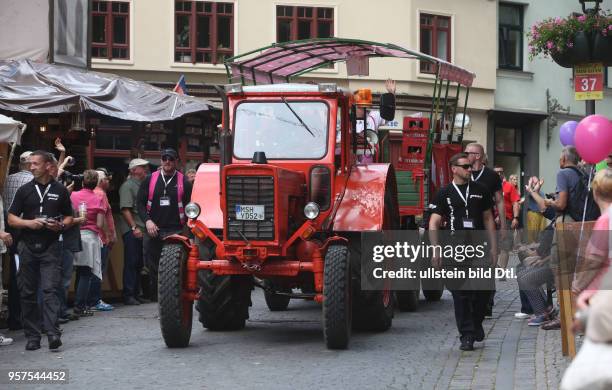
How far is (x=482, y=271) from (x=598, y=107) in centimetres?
2692

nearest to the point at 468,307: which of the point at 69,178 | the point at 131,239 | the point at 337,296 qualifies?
the point at 337,296

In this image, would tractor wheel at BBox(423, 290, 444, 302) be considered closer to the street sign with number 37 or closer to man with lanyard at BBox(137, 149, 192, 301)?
man with lanyard at BBox(137, 149, 192, 301)

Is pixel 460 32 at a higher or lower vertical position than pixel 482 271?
higher

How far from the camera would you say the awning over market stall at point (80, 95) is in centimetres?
1578

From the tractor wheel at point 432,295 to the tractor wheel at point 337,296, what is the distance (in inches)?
196

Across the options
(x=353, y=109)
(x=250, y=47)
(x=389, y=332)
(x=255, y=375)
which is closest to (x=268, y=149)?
(x=353, y=109)

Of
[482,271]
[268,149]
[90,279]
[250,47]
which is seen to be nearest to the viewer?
[482,271]

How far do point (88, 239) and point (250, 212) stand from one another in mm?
4045

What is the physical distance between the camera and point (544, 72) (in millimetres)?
35250

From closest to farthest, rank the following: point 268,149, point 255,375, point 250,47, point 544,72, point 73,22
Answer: point 255,375, point 268,149, point 73,22, point 250,47, point 544,72

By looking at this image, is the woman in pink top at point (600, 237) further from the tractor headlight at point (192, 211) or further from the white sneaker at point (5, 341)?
the white sneaker at point (5, 341)

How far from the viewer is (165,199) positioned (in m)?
15.1

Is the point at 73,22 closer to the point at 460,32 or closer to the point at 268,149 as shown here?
the point at 268,149

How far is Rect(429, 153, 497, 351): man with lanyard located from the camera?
11016 millimetres
